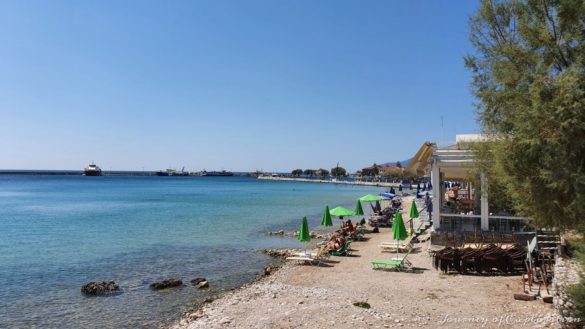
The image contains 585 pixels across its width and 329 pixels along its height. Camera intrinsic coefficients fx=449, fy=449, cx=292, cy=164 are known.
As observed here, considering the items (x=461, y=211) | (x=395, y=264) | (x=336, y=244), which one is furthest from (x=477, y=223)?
(x=336, y=244)

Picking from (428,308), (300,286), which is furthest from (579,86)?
(300,286)

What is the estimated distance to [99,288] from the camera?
15336mm

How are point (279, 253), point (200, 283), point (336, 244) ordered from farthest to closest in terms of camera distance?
point (279, 253) → point (336, 244) → point (200, 283)

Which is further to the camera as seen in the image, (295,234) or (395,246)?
(295,234)

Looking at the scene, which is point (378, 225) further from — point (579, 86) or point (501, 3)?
point (579, 86)

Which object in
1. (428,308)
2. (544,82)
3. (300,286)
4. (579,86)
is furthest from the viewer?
(300,286)

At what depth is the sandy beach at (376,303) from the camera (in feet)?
31.9

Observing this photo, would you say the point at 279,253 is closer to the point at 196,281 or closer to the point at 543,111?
the point at 196,281

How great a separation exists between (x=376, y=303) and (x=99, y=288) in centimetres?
962

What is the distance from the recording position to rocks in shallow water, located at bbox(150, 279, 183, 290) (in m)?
15.6

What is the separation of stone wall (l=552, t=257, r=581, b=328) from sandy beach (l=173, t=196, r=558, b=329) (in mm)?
373

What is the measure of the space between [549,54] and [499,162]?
7.16 feet

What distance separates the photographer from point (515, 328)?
8.82 meters

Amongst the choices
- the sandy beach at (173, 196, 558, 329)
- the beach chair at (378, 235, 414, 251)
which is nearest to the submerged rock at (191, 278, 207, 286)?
the sandy beach at (173, 196, 558, 329)
